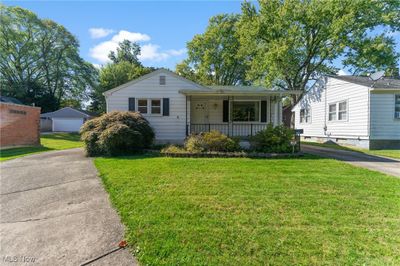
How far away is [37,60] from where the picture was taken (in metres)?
38.3

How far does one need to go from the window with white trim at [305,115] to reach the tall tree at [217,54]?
42.8 feet

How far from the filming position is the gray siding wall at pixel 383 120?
12.9m

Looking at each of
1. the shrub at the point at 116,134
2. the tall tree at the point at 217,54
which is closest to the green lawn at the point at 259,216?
the shrub at the point at 116,134

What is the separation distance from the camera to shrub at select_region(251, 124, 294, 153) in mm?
10250

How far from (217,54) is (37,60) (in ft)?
98.3

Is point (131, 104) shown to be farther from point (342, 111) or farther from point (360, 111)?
point (342, 111)

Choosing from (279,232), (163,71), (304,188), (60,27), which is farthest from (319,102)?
(60,27)

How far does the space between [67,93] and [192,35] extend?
2804 cm

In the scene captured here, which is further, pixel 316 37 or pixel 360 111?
pixel 316 37

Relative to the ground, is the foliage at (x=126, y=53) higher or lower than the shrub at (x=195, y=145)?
higher

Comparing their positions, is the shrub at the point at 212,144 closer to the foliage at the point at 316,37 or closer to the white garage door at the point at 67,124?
the foliage at the point at 316,37

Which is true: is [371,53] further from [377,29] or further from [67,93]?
[67,93]

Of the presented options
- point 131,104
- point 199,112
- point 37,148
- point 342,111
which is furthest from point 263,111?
point 37,148

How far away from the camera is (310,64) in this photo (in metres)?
22.9
